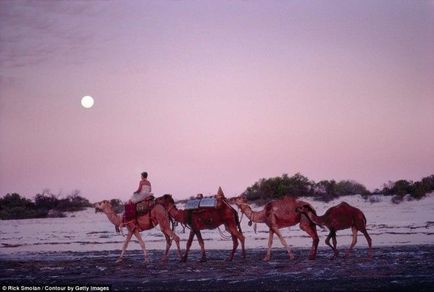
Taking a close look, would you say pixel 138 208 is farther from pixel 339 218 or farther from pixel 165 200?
pixel 339 218

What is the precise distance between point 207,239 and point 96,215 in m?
19.3

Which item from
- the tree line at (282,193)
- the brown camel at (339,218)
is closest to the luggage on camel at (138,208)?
the brown camel at (339,218)

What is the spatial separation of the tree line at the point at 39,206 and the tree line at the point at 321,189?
49.4 ft

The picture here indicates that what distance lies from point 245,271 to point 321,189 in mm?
28874

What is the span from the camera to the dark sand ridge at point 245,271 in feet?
34.0

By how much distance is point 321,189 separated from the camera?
40.7 m

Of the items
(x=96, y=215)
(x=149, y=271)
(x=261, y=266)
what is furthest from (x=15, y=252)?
(x=96, y=215)

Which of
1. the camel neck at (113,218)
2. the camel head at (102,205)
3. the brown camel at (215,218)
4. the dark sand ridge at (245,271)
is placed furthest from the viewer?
the camel head at (102,205)

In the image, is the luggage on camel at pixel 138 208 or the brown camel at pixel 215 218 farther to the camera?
the luggage on camel at pixel 138 208

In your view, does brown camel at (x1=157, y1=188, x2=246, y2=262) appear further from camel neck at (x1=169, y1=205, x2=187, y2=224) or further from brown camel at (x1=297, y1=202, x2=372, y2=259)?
brown camel at (x1=297, y1=202, x2=372, y2=259)

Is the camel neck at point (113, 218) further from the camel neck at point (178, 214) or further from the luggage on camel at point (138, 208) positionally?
the camel neck at point (178, 214)

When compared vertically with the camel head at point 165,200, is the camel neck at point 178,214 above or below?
below

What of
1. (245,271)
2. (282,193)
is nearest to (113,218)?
(245,271)

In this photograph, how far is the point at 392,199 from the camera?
34.3m
